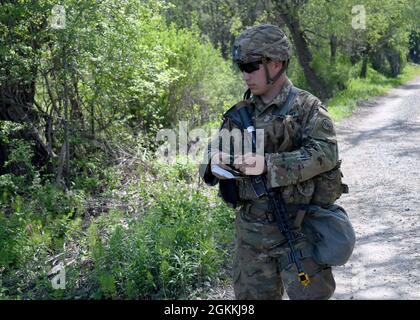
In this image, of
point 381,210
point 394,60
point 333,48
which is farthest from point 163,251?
point 394,60

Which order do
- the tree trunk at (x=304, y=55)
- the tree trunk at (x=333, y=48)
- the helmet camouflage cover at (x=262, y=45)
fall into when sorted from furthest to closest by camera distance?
the tree trunk at (x=333, y=48) < the tree trunk at (x=304, y=55) < the helmet camouflage cover at (x=262, y=45)

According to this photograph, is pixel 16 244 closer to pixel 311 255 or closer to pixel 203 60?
pixel 311 255

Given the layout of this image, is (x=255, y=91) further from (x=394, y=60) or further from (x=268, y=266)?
(x=394, y=60)

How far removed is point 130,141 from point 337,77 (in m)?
17.1

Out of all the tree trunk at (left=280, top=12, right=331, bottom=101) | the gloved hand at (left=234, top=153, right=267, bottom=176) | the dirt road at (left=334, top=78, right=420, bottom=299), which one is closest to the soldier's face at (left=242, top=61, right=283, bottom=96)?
the gloved hand at (left=234, top=153, right=267, bottom=176)

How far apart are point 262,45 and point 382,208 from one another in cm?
512

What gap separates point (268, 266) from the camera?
3156mm

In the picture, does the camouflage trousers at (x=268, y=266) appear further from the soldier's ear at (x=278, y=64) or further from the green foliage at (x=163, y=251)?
the green foliage at (x=163, y=251)

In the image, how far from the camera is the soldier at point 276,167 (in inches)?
116

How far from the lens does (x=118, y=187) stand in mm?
8344

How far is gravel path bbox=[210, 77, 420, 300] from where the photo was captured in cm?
511

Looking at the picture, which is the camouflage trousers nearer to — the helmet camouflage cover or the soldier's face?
the soldier's face

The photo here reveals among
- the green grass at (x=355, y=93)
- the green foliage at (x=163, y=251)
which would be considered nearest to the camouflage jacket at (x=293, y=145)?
the green foliage at (x=163, y=251)
